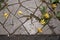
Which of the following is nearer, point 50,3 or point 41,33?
point 41,33

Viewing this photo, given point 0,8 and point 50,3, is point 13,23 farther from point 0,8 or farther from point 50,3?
point 50,3

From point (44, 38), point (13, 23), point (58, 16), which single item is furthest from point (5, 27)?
point (58, 16)

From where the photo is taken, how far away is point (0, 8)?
3348 mm

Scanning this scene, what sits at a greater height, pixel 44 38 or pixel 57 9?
pixel 57 9

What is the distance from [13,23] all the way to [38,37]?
41 cm

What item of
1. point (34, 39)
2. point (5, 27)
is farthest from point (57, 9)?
point (5, 27)

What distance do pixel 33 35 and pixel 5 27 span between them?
41cm

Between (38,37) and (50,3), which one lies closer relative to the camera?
(38,37)

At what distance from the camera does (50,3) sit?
11.1 ft

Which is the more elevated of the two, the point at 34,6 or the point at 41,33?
the point at 34,6

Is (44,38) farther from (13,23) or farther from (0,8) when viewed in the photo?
(0,8)

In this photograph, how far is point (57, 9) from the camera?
3336mm

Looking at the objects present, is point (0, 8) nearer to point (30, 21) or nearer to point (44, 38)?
point (30, 21)

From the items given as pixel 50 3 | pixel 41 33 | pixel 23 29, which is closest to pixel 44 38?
pixel 41 33
